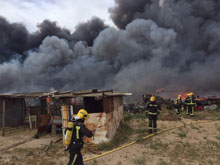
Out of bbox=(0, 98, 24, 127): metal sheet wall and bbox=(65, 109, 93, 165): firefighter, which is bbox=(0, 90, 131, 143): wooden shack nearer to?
bbox=(0, 98, 24, 127): metal sheet wall

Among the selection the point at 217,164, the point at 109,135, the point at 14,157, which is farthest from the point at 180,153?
the point at 14,157

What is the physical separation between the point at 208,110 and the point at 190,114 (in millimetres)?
5194

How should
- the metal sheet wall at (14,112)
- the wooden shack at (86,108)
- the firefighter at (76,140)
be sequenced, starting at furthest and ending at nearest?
the metal sheet wall at (14,112) → the wooden shack at (86,108) → the firefighter at (76,140)

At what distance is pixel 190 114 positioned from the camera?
14617 mm

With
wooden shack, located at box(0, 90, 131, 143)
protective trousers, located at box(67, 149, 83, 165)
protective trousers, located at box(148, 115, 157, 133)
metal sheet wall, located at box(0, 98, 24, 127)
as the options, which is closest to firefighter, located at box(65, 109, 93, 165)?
protective trousers, located at box(67, 149, 83, 165)

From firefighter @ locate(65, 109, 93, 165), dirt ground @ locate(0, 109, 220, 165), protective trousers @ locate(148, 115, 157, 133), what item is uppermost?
firefighter @ locate(65, 109, 93, 165)

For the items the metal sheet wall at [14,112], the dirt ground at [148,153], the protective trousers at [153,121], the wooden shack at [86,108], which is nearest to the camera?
the dirt ground at [148,153]

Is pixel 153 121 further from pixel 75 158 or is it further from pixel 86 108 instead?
pixel 75 158

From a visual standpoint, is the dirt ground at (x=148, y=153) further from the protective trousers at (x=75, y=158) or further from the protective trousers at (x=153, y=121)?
the protective trousers at (x=75, y=158)

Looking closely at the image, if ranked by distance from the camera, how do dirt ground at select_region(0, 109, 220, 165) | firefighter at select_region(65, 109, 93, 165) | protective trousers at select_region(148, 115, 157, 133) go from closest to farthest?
firefighter at select_region(65, 109, 93, 165), dirt ground at select_region(0, 109, 220, 165), protective trousers at select_region(148, 115, 157, 133)

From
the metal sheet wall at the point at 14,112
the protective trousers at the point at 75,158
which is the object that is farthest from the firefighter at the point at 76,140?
the metal sheet wall at the point at 14,112

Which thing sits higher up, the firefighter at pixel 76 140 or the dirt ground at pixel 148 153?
the firefighter at pixel 76 140

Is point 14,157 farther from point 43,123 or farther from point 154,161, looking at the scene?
point 154,161

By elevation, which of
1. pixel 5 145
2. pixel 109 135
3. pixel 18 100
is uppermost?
pixel 18 100
